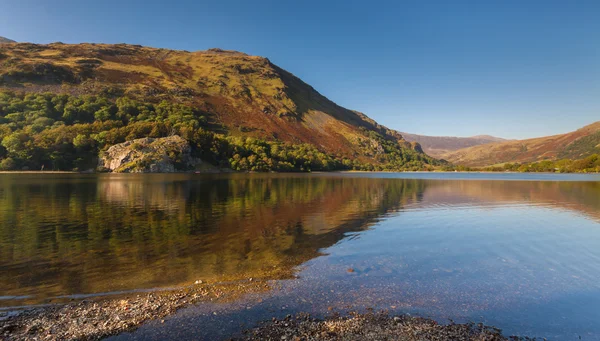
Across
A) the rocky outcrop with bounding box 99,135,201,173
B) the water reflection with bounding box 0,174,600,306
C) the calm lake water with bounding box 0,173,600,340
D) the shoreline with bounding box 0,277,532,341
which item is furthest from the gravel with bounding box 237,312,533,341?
the rocky outcrop with bounding box 99,135,201,173

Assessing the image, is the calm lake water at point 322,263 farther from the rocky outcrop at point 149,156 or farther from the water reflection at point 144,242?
the rocky outcrop at point 149,156

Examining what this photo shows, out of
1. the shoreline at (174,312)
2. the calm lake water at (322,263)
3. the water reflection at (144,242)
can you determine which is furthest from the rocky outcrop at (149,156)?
the shoreline at (174,312)

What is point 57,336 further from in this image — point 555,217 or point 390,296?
point 555,217

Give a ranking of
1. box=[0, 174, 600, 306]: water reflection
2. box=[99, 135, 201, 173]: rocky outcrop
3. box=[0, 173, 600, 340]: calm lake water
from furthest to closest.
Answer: box=[99, 135, 201, 173]: rocky outcrop → box=[0, 174, 600, 306]: water reflection → box=[0, 173, 600, 340]: calm lake water

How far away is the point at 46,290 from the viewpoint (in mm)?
14852

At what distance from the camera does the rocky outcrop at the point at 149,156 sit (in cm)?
16850

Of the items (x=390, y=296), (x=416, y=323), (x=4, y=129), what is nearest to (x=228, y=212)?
(x=390, y=296)

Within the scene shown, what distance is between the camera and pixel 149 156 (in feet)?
568

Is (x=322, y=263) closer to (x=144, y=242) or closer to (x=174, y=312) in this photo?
(x=174, y=312)

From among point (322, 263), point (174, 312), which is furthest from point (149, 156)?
point (174, 312)

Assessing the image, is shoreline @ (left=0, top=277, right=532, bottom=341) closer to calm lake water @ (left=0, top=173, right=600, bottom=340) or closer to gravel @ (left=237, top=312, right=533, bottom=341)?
gravel @ (left=237, top=312, right=533, bottom=341)

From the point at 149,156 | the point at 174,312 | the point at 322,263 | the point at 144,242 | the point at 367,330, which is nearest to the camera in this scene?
the point at 367,330

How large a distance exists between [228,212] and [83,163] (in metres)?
168

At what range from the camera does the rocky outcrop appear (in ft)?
553
